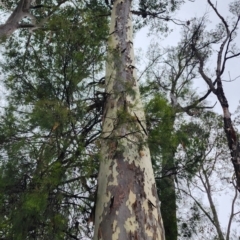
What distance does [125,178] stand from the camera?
2.48 meters

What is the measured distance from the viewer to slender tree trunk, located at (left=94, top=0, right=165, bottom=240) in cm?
218

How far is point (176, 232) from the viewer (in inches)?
180

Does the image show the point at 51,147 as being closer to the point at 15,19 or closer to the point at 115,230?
the point at 115,230

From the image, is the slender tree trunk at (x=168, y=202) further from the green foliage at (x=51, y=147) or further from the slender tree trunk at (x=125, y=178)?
the green foliage at (x=51, y=147)

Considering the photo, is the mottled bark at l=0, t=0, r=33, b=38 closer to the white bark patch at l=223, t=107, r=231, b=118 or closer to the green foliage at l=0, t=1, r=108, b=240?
the green foliage at l=0, t=1, r=108, b=240

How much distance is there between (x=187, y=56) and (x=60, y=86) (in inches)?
294

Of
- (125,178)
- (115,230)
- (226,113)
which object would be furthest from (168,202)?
(226,113)

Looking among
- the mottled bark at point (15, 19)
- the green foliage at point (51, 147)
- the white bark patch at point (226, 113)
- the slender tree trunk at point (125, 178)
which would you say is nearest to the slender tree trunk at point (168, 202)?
the slender tree trunk at point (125, 178)

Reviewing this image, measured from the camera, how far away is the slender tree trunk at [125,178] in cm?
218

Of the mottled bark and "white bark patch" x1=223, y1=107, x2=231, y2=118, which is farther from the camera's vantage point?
"white bark patch" x1=223, y1=107, x2=231, y2=118

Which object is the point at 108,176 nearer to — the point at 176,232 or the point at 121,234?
the point at 121,234

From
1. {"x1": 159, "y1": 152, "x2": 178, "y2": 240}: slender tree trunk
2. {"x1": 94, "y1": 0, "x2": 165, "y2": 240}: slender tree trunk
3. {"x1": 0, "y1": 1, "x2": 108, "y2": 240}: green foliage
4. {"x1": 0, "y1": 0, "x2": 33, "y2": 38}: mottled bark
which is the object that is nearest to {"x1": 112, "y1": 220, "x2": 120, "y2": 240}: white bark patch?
{"x1": 94, "y1": 0, "x2": 165, "y2": 240}: slender tree trunk

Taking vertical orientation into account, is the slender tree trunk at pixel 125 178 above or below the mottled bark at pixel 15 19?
below

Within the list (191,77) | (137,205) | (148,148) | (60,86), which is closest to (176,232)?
(148,148)
